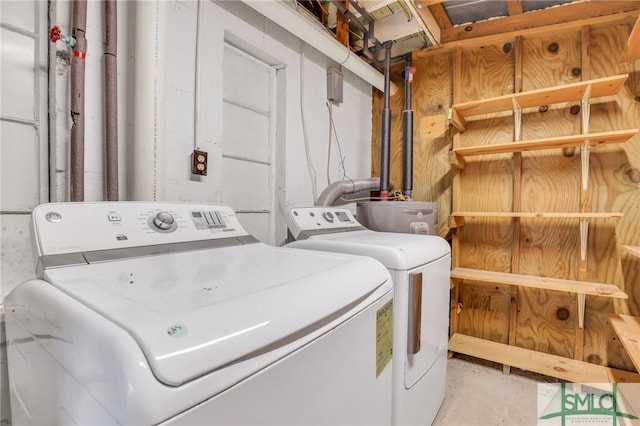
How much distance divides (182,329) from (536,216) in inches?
84.1

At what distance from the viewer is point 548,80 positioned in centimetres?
211

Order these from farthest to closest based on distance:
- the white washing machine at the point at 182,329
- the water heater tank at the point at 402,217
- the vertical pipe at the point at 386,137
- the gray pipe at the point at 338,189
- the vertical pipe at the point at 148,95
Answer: the vertical pipe at the point at 386,137 → the gray pipe at the point at 338,189 → the water heater tank at the point at 402,217 → the vertical pipe at the point at 148,95 → the white washing machine at the point at 182,329

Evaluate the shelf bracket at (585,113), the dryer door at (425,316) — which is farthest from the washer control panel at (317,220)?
the shelf bracket at (585,113)

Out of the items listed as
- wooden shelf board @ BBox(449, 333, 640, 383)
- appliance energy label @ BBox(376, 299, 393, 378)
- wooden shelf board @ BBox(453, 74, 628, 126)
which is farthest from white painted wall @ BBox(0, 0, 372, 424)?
wooden shelf board @ BBox(449, 333, 640, 383)

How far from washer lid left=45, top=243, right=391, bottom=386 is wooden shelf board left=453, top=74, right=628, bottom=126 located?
1.71 meters

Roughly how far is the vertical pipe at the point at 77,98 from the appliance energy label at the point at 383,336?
1006mm

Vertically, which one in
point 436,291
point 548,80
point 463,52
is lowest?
point 436,291

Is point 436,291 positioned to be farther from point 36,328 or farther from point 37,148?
point 37,148

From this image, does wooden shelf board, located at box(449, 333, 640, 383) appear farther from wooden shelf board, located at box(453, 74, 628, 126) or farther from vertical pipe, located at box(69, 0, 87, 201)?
vertical pipe, located at box(69, 0, 87, 201)

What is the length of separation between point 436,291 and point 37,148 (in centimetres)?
154

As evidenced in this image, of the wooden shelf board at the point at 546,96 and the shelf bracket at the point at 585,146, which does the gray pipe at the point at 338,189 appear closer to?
the wooden shelf board at the point at 546,96

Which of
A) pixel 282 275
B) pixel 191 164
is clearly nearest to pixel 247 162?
pixel 191 164

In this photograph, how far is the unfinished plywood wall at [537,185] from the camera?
190 centimetres

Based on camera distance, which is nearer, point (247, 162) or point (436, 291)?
point (436, 291)
